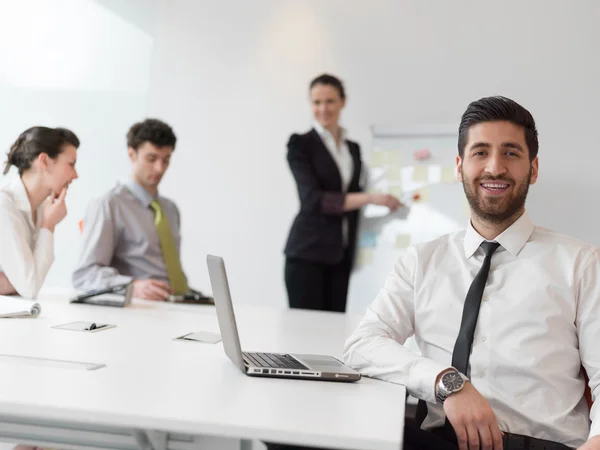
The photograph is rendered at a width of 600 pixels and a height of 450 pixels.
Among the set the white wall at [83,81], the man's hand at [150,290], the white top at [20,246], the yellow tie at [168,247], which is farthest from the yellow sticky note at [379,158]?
the white top at [20,246]

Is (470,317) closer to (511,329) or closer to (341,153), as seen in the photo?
(511,329)

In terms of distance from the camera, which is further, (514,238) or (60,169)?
(60,169)

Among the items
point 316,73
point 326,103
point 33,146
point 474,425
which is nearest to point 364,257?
point 326,103

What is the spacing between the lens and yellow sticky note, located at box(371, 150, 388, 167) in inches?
165

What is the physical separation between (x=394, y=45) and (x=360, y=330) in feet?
10.3

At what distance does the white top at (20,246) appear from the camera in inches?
93.7

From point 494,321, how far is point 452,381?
0.78ft

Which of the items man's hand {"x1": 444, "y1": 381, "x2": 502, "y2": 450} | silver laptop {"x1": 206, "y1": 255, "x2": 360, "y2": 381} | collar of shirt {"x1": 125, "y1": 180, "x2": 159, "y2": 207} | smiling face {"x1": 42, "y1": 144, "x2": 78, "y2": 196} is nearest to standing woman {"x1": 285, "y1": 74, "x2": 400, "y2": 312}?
collar of shirt {"x1": 125, "y1": 180, "x2": 159, "y2": 207}

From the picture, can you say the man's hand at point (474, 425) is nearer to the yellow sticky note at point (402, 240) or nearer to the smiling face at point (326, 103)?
the smiling face at point (326, 103)

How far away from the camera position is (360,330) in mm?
1568

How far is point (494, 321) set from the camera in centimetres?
152

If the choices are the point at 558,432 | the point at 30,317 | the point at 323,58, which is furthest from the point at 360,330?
the point at 323,58

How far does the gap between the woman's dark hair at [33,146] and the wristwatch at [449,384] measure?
1.84 m

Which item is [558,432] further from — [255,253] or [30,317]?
[255,253]
